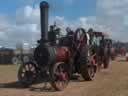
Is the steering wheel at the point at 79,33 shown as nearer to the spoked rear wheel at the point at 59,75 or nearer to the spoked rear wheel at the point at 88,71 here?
the spoked rear wheel at the point at 88,71

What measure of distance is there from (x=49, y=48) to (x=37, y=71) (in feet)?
3.63

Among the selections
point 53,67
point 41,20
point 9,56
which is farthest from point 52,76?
point 9,56

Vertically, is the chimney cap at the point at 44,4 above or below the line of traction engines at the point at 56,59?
above

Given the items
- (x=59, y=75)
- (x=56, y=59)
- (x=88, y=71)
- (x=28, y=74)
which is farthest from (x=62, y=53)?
(x=88, y=71)

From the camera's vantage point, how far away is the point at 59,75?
11.6 metres

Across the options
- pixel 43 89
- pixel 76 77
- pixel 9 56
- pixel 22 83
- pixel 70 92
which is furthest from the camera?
pixel 9 56

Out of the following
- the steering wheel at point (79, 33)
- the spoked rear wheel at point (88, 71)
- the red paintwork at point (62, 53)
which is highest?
the steering wheel at point (79, 33)

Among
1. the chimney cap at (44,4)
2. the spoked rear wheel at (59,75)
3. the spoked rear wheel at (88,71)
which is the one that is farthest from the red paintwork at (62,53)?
the chimney cap at (44,4)

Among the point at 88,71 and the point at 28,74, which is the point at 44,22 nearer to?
the point at 28,74

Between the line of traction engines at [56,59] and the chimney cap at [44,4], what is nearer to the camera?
the line of traction engines at [56,59]

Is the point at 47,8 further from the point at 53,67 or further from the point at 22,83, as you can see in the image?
the point at 22,83

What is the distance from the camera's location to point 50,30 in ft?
41.8

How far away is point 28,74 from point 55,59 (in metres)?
1.26

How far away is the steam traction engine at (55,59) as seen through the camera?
1160 centimetres
